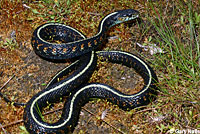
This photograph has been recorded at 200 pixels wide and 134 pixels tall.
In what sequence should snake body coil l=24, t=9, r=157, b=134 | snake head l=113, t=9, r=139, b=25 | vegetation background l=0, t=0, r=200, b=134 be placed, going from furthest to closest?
1. snake head l=113, t=9, r=139, b=25
2. vegetation background l=0, t=0, r=200, b=134
3. snake body coil l=24, t=9, r=157, b=134

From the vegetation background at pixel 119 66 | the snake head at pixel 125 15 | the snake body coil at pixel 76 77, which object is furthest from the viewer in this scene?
the snake head at pixel 125 15

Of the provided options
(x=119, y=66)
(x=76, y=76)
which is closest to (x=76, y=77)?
(x=76, y=76)

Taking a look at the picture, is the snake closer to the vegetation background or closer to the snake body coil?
the snake body coil

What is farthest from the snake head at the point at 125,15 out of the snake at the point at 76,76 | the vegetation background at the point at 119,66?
the vegetation background at the point at 119,66

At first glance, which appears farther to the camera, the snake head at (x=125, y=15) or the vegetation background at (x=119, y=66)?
the snake head at (x=125, y=15)

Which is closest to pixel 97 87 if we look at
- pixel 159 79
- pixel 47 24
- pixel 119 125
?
pixel 119 125

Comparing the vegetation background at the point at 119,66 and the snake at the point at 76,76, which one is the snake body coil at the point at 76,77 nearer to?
the snake at the point at 76,76

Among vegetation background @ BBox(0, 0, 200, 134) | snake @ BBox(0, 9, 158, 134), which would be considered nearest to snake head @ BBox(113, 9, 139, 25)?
snake @ BBox(0, 9, 158, 134)
